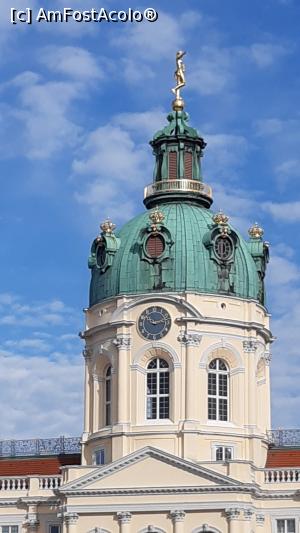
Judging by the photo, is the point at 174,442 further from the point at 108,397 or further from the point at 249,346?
the point at 249,346

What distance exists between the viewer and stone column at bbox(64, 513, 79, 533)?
83562mm

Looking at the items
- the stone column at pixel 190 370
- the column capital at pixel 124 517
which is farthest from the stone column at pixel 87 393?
the column capital at pixel 124 517

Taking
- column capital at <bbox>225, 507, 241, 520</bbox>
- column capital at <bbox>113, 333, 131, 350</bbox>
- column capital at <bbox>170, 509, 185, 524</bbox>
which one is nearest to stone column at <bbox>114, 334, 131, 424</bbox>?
column capital at <bbox>113, 333, 131, 350</bbox>

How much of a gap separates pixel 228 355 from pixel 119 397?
6.37 metres

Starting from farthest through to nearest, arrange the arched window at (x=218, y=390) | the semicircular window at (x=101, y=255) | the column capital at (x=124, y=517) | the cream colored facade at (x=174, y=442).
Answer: the semicircular window at (x=101, y=255)
the arched window at (x=218, y=390)
the column capital at (x=124, y=517)
the cream colored facade at (x=174, y=442)

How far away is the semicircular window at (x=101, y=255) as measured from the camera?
9112 cm

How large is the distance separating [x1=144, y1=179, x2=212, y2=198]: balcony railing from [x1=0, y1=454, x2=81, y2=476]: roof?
1591 centimetres

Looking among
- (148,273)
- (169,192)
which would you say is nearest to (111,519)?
(148,273)

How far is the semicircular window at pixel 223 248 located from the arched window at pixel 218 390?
574 cm

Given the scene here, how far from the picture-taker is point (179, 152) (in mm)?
94000

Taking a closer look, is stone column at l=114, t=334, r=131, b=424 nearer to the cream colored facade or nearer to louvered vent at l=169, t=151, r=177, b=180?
the cream colored facade

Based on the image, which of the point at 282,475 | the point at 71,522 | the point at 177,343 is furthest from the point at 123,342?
the point at 282,475

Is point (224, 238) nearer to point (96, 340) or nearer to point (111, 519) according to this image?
point (96, 340)

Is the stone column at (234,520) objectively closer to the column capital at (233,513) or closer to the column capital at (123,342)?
the column capital at (233,513)
